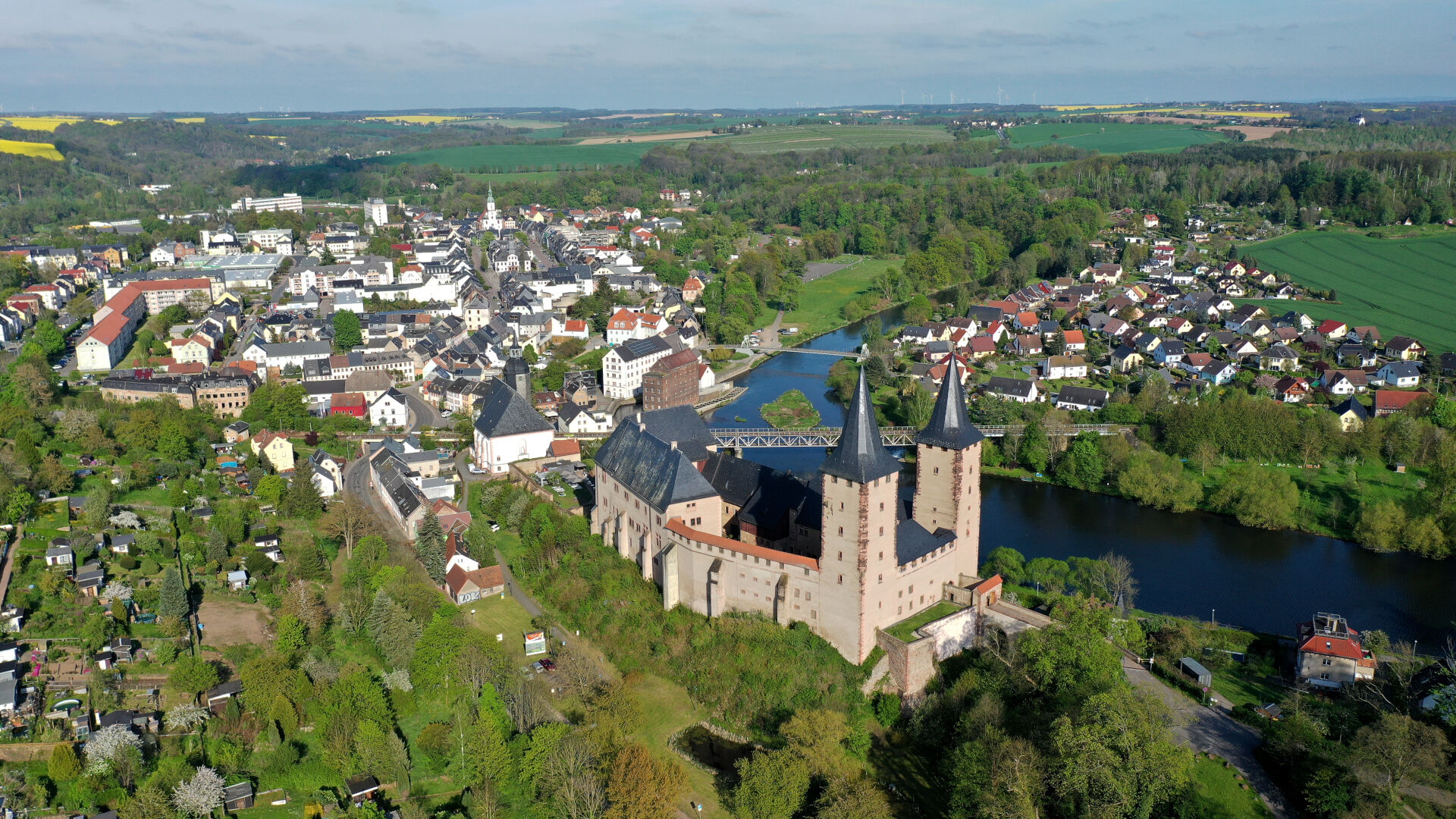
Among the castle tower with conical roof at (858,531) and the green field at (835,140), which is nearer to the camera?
the castle tower with conical roof at (858,531)

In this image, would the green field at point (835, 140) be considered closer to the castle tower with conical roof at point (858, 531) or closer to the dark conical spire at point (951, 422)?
the dark conical spire at point (951, 422)

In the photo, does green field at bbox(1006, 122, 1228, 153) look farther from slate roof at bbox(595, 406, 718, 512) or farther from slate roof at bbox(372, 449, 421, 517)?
slate roof at bbox(595, 406, 718, 512)

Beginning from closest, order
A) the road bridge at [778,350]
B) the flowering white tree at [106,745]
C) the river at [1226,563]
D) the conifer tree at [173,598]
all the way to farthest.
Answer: the flowering white tree at [106,745] < the conifer tree at [173,598] < the river at [1226,563] < the road bridge at [778,350]

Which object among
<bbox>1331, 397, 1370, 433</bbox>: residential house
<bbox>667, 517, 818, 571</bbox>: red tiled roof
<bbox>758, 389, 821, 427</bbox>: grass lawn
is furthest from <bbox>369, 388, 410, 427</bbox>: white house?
<bbox>1331, 397, 1370, 433</bbox>: residential house

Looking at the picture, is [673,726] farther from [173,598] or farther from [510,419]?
[510,419]

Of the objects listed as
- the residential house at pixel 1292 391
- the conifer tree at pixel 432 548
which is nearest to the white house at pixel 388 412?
the conifer tree at pixel 432 548

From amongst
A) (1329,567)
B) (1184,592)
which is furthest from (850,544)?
(1329,567)
